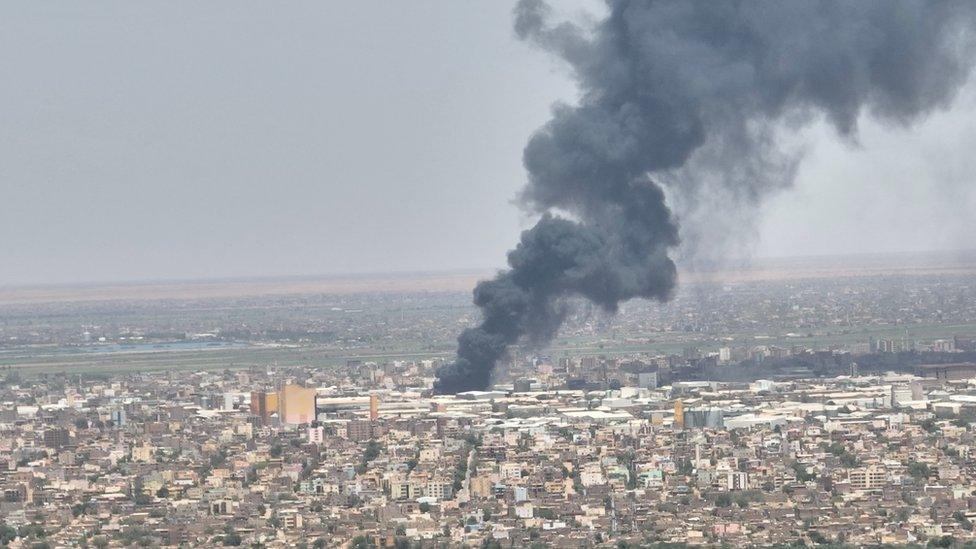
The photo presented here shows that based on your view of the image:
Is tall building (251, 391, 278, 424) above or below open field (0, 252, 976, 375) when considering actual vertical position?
below

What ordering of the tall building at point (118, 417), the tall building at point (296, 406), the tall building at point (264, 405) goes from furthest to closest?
the tall building at point (118, 417) → the tall building at point (264, 405) → the tall building at point (296, 406)

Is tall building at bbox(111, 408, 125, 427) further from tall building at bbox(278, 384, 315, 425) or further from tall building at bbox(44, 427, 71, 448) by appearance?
tall building at bbox(44, 427, 71, 448)

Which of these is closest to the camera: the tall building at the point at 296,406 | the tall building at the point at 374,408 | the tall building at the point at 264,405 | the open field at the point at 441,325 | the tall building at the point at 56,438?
the tall building at the point at 56,438

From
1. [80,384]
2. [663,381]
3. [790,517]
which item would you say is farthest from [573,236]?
[80,384]

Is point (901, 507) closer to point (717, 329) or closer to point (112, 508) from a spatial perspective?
point (112, 508)

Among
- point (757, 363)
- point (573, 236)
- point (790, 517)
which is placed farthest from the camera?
point (757, 363)

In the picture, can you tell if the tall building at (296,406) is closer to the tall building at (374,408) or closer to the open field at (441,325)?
the tall building at (374,408)

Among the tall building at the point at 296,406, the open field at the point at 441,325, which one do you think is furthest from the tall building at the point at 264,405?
the open field at the point at 441,325

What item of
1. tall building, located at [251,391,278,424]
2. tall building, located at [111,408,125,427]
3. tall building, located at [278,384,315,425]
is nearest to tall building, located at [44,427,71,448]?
tall building, located at [111,408,125,427]
